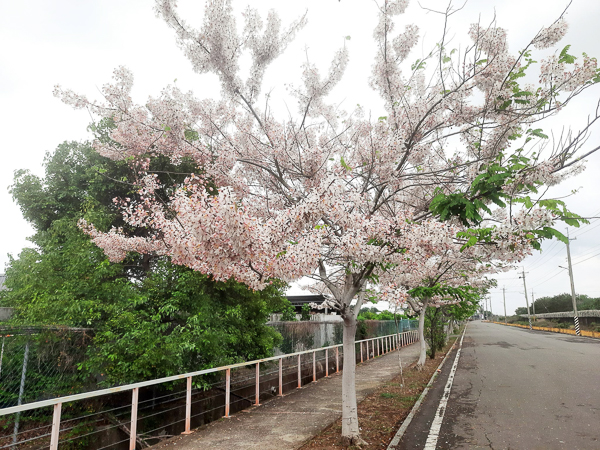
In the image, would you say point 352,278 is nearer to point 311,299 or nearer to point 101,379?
point 101,379

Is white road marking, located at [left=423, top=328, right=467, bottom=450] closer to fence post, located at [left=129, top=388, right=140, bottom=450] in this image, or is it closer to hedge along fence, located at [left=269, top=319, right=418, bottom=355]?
fence post, located at [left=129, top=388, right=140, bottom=450]

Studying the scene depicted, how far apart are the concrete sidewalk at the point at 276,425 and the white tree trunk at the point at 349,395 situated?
0.73 metres

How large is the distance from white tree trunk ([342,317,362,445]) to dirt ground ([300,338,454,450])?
0.63 feet

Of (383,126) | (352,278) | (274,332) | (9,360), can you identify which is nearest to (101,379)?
(9,360)

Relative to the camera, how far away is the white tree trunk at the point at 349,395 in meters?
5.92

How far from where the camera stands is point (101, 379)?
9734 mm

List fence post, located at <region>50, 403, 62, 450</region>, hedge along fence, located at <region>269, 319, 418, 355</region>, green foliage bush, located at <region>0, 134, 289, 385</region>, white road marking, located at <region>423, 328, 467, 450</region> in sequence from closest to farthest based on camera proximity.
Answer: fence post, located at <region>50, 403, 62, 450</region>, white road marking, located at <region>423, 328, 467, 450</region>, green foliage bush, located at <region>0, 134, 289, 385</region>, hedge along fence, located at <region>269, 319, 418, 355</region>

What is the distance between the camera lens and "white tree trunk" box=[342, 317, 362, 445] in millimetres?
5918

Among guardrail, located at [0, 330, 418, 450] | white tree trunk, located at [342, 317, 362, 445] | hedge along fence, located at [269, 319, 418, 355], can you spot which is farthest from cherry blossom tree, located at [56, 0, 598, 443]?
hedge along fence, located at [269, 319, 418, 355]

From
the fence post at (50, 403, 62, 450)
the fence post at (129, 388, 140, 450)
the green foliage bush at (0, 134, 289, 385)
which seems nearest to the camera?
the fence post at (50, 403, 62, 450)

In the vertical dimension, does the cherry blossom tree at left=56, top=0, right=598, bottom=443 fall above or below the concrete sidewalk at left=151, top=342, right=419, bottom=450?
Result: above

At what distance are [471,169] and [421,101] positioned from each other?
5.03ft

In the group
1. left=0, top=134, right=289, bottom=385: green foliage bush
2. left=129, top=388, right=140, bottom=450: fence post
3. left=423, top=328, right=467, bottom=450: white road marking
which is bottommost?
left=423, top=328, right=467, bottom=450: white road marking

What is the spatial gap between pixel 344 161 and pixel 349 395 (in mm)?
3794
